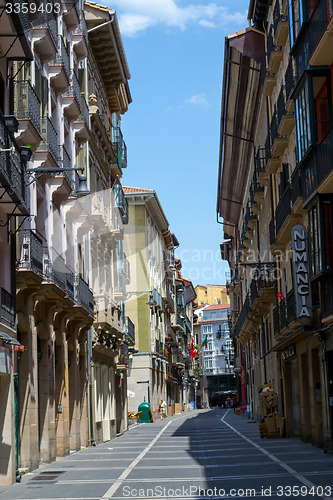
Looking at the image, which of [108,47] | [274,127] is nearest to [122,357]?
[108,47]

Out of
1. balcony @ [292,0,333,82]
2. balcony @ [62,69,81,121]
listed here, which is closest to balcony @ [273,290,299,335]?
balcony @ [292,0,333,82]

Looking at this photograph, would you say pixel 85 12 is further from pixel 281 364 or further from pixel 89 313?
pixel 281 364

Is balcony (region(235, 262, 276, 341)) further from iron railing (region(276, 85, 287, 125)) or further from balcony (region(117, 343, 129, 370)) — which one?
iron railing (region(276, 85, 287, 125))

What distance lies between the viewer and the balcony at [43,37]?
22.4 m

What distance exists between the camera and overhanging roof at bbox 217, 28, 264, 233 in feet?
114

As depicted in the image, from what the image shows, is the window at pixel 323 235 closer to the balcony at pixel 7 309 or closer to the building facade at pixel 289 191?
the building facade at pixel 289 191

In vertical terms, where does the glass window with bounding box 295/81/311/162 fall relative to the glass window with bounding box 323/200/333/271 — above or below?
above

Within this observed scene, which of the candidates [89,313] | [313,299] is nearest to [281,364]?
[89,313]

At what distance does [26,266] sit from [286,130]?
11.0 meters

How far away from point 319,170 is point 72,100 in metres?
10.7

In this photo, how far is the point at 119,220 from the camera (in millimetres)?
39969

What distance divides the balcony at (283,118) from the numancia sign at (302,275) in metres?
4.68

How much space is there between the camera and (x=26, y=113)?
20141 millimetres

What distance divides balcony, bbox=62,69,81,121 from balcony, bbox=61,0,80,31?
1795 millimetres
